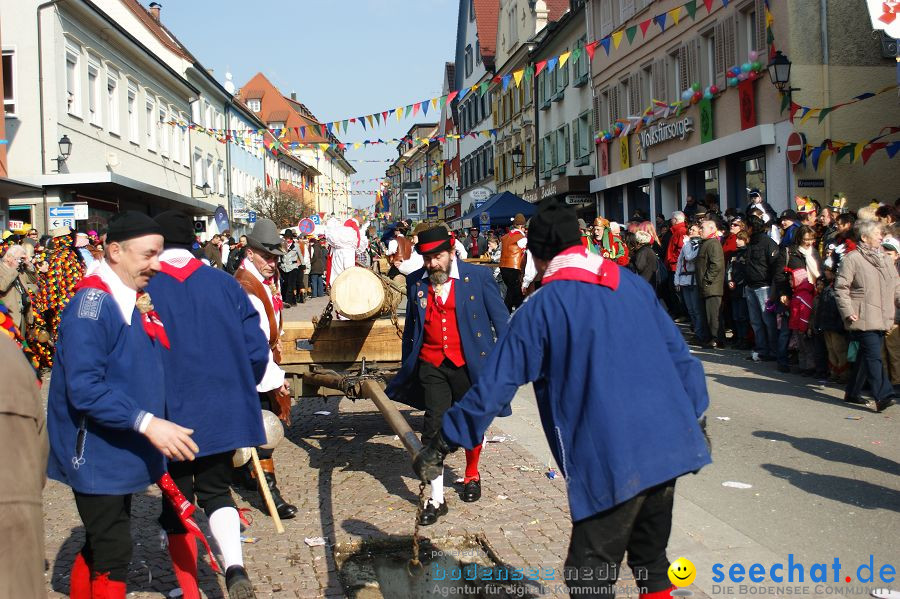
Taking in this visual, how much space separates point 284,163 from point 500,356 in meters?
73.9

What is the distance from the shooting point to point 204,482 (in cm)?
483

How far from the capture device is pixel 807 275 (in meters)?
11.8

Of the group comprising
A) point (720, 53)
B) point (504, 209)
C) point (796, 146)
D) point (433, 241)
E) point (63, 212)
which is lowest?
point (433, 241)

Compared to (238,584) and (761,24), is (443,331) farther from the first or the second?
(761,24)

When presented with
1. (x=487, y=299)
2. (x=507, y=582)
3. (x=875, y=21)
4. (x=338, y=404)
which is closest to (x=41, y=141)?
(x=338, y=404)

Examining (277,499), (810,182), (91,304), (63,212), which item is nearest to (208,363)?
(91,304)

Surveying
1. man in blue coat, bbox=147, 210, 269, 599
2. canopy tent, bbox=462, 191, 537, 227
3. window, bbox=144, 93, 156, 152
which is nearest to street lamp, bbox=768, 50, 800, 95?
canopy tent, bbox=462, 191, 537, 227

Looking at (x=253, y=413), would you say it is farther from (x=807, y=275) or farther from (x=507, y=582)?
(x=807, y=275)

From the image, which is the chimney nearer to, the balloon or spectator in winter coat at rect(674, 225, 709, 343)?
spectator in winter coat at rect(674, 225, 709, 343)

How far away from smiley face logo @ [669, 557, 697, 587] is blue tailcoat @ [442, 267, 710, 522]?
1.42m

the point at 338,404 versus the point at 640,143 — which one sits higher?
the point at 640,143

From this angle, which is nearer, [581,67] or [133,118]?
[133,118]

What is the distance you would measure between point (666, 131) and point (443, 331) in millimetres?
21475

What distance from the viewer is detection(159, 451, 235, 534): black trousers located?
482 centimetres
